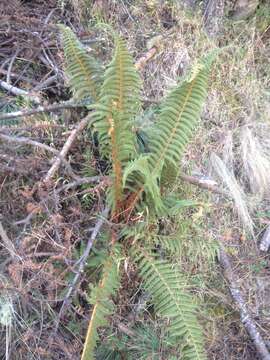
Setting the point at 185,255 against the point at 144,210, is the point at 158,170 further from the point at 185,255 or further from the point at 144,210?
the point at 185,255

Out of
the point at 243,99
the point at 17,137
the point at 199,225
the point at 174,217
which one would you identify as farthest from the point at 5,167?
the point at 243,99

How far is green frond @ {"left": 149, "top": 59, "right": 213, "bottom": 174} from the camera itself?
2.22 metres

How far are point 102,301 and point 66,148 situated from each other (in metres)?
0.77

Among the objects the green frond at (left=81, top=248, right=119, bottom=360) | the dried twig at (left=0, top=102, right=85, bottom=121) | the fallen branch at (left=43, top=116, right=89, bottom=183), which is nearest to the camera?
the green frond at (left=81, top=248, right=119, bottom=360)

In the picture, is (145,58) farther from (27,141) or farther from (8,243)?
(8,243)

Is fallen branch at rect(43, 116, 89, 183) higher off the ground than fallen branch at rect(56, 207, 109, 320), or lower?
higher

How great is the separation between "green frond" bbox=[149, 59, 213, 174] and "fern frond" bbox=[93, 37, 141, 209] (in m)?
0.13

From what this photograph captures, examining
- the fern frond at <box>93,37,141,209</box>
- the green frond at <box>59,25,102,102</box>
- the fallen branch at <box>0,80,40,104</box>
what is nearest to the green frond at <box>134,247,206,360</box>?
the fern frond at <box>93,37,141,209</box>

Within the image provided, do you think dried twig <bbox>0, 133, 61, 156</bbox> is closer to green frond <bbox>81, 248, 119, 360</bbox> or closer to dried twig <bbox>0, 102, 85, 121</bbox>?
dried twig <bbox>0, 102, 85, 121</bbox>

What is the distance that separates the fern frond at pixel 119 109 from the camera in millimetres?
2186

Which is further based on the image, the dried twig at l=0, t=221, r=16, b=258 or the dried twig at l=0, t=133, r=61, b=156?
the dried twig at l=0, t=133, r=61, b=156

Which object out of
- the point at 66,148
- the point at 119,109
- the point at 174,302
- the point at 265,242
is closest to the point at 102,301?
the point at 174,302

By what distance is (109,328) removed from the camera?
236 centimetres

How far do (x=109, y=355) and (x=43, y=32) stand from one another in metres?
1.86
